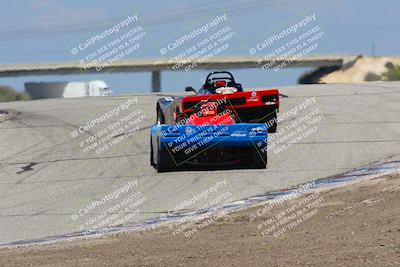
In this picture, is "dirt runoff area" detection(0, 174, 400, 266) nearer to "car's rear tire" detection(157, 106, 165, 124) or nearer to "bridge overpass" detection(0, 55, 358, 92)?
"car's rear tire" detection(157, 106, 165, 124)

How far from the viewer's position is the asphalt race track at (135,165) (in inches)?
560

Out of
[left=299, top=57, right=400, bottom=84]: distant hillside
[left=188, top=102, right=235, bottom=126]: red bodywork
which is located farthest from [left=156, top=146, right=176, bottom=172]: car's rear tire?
[left=299, top=57, right=400, bottom=84]: distant hillside

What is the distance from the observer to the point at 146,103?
31.1 meters

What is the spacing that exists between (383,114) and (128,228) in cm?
1265

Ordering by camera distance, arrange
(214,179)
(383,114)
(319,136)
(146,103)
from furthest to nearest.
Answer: (146,103), (383,114), (319,136), (214,179)

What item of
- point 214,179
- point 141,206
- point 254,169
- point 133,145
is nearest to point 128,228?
point 141,206

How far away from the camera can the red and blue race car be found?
15.9 m

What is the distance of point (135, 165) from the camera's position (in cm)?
1820

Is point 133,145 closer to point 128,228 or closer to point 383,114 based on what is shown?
point 383,114

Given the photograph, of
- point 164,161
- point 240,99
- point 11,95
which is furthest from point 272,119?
point 11,95

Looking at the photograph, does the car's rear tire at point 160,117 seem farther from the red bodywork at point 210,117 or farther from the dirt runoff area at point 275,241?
the dirt runoff area at point 275,241

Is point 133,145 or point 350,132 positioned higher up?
point 133,145

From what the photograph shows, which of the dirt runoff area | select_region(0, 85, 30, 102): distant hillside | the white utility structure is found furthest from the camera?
select_region(0, 85, 30, 102): distant hillside

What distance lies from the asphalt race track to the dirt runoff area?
2.03 meters
